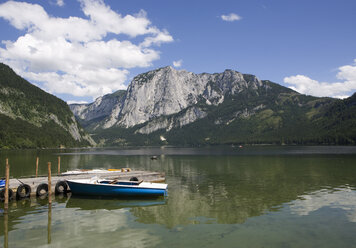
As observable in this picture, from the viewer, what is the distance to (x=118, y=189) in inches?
1526

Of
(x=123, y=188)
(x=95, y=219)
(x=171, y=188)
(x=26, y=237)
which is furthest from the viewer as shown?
(x=171, y=188)

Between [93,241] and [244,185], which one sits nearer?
[93,241]

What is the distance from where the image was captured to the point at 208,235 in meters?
22.0

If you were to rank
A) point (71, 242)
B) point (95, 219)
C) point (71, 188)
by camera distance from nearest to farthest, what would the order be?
point (71, 242) < point (95, 219) < point (71, 188)

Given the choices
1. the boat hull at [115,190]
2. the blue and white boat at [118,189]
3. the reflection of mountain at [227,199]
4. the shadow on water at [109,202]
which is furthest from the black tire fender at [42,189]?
the reflection of mountain at [227,199]

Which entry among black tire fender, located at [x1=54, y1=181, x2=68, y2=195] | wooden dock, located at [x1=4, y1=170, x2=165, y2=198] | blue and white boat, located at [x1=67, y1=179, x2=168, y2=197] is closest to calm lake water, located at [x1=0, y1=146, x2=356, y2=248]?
blue and white boat, located at [x1=67, y1=179, x2=168, y2=197]

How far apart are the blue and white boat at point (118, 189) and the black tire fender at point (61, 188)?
2777 mm

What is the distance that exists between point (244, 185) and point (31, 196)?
34.8 metres

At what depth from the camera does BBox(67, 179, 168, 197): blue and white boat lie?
126 feet

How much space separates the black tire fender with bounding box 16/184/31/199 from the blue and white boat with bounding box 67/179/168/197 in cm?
603

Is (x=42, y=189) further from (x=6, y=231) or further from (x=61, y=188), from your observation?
(x=6, y=231)

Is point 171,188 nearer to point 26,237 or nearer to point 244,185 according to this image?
point 244,185

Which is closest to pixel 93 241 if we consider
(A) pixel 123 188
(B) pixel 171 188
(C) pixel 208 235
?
(C) pixel 208 235

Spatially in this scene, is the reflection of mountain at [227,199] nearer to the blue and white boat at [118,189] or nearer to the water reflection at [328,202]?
the water reflection at [328,202]
